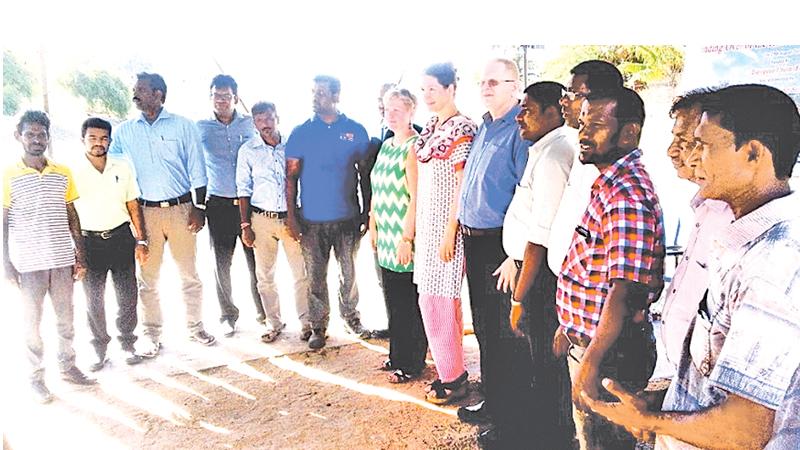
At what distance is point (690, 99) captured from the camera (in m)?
1.39

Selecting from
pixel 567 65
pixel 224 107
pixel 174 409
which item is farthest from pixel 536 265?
pixel 174 409

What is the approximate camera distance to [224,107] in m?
2.01

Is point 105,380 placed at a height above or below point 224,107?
below

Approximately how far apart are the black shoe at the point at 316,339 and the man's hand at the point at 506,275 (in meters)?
0.75

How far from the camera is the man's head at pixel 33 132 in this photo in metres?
1.77

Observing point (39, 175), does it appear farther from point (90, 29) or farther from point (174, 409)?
point (174, 409)

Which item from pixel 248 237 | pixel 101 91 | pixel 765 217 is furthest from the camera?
pixel 248 237

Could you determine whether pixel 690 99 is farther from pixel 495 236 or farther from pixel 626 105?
pixel 495 236

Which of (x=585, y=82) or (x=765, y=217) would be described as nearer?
(x=765, y=217)

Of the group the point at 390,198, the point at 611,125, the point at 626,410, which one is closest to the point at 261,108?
the point at 390,198

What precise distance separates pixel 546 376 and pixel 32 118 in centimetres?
163

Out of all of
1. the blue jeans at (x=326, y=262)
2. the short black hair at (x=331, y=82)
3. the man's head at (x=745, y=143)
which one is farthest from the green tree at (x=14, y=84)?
the man's head at (x=745, y=143)

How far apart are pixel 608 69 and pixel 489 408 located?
1133 mm

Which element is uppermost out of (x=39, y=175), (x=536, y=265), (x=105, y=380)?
(x=39, y=175)
